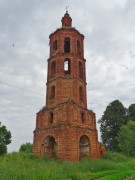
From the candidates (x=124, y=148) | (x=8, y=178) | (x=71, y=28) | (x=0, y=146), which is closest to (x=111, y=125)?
(x=124, y=148)

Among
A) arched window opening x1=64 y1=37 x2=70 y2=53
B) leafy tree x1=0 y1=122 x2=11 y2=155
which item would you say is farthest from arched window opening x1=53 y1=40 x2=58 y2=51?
leafy tree x1=0 y1=122 x2=11 y2=155

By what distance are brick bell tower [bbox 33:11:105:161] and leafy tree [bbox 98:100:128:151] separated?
61.2ft

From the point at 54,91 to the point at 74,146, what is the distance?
636cm

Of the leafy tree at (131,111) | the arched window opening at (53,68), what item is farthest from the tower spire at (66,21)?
the leafy tree at (131,111)

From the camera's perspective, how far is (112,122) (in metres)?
44.0

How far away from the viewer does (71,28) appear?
89.1ft

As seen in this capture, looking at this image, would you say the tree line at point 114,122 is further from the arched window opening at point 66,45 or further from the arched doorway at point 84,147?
the arched window opening at point 66,45

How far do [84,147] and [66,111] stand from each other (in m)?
4.02

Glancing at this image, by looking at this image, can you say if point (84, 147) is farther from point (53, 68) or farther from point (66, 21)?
point (66, 21)

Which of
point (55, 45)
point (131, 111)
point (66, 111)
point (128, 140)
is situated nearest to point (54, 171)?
point (66, 111)

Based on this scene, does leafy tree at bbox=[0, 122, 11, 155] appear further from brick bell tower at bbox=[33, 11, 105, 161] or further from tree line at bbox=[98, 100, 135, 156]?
brick bell tower at bbox=[33, 11, 105, 161]

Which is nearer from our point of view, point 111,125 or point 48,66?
point 48,66

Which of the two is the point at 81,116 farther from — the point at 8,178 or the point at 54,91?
the point at 8,178

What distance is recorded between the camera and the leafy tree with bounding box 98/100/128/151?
42719mm
